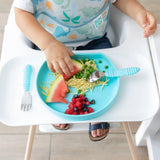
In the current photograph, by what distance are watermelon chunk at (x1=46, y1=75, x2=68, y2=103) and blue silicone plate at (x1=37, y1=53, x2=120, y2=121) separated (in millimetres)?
13

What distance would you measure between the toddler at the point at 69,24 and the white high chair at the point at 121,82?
4cm

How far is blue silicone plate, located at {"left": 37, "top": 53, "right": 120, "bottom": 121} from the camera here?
676 mm

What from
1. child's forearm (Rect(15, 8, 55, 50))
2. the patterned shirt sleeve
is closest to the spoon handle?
child's forearm (Rect(15, 8, 55, 50))

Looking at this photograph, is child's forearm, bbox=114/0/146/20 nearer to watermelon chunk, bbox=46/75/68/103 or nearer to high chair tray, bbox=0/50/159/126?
high chair tray, bbox=0/50/159/126

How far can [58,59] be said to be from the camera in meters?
0.75

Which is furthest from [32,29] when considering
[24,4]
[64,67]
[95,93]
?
[95,93]

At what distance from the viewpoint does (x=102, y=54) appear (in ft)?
2.60

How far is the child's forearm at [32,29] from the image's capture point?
0.79 metres

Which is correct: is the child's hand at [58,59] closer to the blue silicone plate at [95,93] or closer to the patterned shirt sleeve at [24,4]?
the blue silicone plate at [95,93]

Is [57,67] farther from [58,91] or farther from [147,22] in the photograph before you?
[147,22]

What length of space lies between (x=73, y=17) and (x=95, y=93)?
34 cm

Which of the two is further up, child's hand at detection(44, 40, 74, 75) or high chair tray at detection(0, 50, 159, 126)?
child's hand at detection(44, 40, 74, 75)

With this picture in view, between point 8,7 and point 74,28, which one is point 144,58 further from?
point 8,7

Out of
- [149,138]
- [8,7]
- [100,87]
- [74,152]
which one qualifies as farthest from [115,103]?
[8,7]
